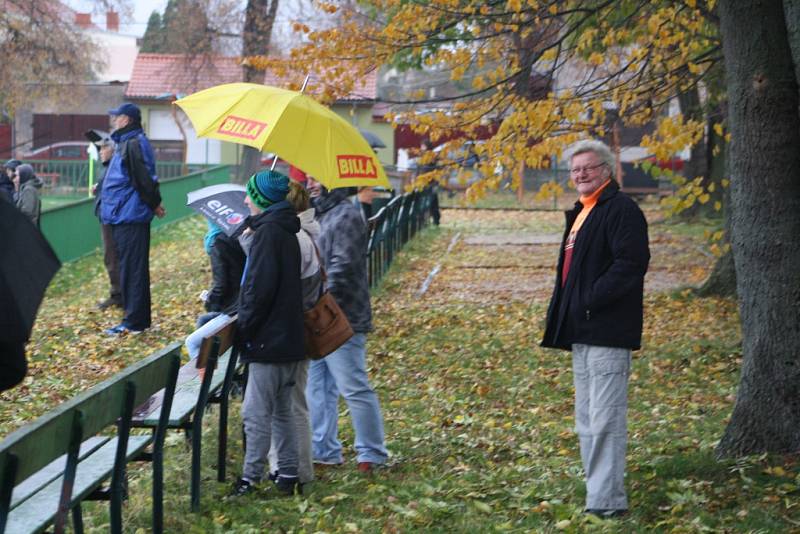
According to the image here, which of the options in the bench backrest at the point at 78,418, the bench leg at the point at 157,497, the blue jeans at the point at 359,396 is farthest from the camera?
the blue jeans at the point at 359,396

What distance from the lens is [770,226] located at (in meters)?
6.53

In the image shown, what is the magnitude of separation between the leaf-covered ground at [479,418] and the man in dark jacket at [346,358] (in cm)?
20

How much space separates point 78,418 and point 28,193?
11126mm

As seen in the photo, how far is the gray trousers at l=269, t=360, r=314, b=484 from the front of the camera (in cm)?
645

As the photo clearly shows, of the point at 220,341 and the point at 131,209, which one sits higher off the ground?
the point at 131,209

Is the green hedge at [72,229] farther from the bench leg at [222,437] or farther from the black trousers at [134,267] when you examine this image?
the bench leg at [222,437]

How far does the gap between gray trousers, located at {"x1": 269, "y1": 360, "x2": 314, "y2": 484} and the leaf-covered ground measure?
150 mm

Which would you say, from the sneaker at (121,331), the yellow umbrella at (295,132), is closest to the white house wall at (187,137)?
the sneaker at (121,331)

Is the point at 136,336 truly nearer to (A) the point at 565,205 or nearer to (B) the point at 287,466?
(B) the point at 287,466

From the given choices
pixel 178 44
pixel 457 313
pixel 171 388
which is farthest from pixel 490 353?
pixel 178 44

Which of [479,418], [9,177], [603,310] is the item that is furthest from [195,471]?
[9,177]

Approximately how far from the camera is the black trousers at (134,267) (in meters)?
11.4

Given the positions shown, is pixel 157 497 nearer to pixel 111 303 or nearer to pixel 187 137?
pixel 111 303

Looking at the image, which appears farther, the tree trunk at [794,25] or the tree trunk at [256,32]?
the tree trunk at [256,32]
